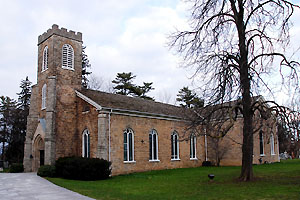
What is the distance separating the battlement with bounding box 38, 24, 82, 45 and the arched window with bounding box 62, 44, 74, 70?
101 centimetres

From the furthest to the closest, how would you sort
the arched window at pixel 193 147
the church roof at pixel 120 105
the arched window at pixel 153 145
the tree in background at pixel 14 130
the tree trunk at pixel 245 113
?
the tree in background at pixel 14 130 → the arched window at pixel 193 147 → the arched window at pixel 153 145 → the church roof at pixel 120 105 → the tree trunk at pixel 245 113

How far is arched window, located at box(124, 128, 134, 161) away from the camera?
2520 centimetres

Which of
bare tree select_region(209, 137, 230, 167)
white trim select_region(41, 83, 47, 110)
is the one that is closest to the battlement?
white trim select_region(41, 83, 47, 110)

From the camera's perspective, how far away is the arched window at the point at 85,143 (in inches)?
989

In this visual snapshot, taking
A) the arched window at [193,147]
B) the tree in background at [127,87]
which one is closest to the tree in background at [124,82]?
the tree in background at [127,87]

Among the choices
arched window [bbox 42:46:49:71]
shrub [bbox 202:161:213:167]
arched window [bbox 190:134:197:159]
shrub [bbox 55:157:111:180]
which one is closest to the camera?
shrub [bbox 55:157:111:180]

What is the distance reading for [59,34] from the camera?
2659 centimetres

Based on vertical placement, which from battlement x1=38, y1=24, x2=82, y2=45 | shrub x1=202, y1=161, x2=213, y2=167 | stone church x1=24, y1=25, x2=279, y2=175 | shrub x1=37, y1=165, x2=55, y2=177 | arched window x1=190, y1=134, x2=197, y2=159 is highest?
battlement x1=38, y1=24, x2=82, y2=45

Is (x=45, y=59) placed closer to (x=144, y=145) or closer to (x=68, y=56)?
(x=68, y=56)

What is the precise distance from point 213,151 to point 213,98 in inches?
776

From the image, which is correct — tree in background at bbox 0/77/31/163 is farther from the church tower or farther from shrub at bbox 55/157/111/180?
shrub at bbox 55/157/111/180

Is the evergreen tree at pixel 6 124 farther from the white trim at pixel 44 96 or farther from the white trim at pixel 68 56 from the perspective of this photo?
the white trim at pixel 68 56

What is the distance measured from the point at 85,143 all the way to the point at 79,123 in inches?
74.5

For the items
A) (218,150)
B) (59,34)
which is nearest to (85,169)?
(59,34)
